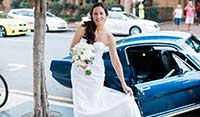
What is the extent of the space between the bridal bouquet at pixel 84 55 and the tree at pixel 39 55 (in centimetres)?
91

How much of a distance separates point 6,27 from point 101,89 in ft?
48.4

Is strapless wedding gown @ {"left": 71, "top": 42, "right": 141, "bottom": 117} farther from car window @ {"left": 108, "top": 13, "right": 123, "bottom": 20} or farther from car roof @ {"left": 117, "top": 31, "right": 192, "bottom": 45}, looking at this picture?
car window @ {"left": 108, "top": 13, "right": 123, "bottom": 20}

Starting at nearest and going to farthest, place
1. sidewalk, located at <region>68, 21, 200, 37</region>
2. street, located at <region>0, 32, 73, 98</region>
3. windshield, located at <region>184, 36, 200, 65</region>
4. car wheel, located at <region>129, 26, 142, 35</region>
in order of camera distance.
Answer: windshield, located at <region>184, 36, 200, 65</region> → street, located at <region>0, 32, 73, 98</region> → car wheel, located at <region>129, 26, 142, 35</region> → sidewalk, located at <region>68, 21, 200, 37</region>

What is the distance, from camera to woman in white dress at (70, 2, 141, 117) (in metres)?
4.61

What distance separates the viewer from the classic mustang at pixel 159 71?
5141mm

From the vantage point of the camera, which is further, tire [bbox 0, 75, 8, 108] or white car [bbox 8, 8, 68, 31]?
white car [bbox 8, 8, 68, 31]

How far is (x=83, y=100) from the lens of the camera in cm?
470

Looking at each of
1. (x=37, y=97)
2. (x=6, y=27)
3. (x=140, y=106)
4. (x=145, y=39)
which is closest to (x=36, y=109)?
(x=37, y=97)

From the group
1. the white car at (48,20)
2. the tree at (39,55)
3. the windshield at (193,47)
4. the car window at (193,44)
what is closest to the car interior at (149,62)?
the windshield at (193,47)

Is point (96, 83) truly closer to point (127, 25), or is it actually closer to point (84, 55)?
point (84, 55)

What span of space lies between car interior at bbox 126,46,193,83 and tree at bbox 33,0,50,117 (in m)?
1.44

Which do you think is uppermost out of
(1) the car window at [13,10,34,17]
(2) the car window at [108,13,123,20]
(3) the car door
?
(1) the car window at [13,10,34,17]

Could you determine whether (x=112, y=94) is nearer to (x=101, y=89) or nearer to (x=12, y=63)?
(x=101, y=89)

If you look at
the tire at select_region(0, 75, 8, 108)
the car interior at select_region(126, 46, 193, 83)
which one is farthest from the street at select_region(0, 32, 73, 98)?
the car interior at select_region(126, 46, 193, 83)
